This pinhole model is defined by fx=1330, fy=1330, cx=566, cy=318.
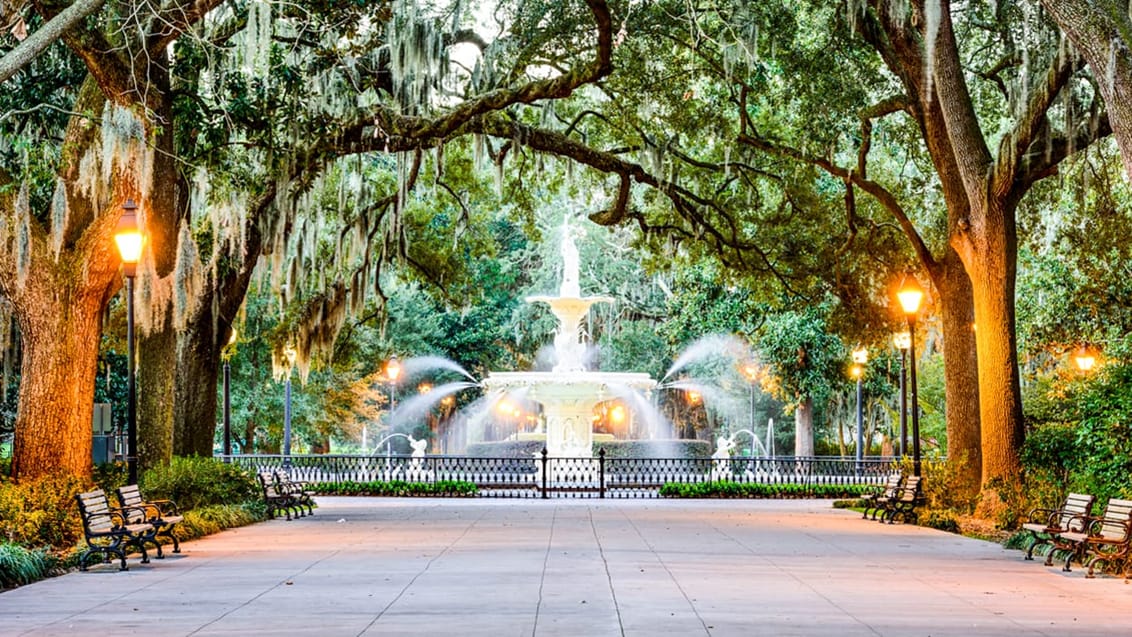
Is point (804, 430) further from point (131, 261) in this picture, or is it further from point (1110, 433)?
point (131, 261)

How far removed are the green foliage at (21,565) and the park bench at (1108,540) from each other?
35.0 feet

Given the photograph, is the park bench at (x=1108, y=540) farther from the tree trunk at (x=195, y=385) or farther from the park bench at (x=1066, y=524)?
the tree trunk at (x=195, y=385)

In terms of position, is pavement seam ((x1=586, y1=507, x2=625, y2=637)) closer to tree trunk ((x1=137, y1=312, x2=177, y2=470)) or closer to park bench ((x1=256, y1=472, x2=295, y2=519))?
park bench ((x1=256, y1=472, x2=295, y2=519))

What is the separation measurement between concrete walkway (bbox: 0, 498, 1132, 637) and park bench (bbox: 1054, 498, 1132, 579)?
296 millimetres

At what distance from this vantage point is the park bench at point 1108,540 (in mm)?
13727

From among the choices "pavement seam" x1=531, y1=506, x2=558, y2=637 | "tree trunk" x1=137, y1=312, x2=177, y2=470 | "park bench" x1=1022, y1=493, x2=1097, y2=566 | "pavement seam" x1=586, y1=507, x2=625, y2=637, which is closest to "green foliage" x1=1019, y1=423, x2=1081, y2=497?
"park bench" x1=1022, y1=493, x2=1097, y2=566

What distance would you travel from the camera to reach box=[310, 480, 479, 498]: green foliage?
32.1 metres

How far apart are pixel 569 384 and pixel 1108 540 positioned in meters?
24.1

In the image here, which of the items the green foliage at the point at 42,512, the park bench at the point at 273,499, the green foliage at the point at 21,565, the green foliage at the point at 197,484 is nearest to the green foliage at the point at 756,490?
the park bench at the point at 273,499

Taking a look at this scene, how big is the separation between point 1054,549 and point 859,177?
9900 mm

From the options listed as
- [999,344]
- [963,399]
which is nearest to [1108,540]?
[999,344]

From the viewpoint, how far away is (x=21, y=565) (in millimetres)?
12891

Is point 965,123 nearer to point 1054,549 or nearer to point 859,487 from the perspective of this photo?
point 1054,549

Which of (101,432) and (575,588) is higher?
(101,432)
